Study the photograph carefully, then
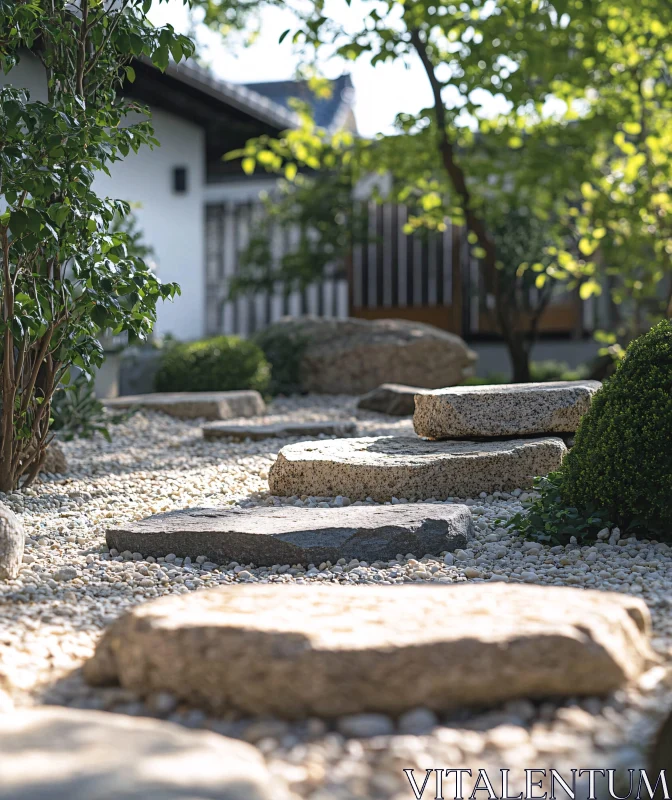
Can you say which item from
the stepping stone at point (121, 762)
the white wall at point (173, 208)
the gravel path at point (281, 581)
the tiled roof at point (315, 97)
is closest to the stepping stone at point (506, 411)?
the gravel path at point (281, 581)

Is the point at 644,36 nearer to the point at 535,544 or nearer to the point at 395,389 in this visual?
the point at 395,389

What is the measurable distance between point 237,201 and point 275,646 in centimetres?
1112

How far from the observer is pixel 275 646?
1.96 meters

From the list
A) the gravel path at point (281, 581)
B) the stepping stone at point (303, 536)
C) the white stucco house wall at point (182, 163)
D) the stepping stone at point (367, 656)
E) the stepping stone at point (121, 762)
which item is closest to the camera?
the stepping stone at point (121, 762)

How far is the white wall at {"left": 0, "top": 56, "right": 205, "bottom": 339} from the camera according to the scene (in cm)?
969

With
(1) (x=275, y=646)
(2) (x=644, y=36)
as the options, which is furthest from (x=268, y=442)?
(2) (x=644, y=36)

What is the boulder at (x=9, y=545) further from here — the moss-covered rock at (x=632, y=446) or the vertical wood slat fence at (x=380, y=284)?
the vertical wood slat fence at (x=380, y=284)

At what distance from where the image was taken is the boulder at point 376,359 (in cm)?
899

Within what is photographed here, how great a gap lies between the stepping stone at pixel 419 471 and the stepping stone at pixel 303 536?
22.9 inches

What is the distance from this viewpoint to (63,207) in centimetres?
335

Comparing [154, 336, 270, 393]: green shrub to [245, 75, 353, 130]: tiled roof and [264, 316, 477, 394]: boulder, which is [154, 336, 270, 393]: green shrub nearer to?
[264, 316, 477, 394]: boulder

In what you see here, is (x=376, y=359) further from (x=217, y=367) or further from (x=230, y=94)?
(x=230, y=94)

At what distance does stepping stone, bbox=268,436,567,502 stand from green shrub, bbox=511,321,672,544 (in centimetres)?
66

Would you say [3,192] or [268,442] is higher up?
[3,192]
